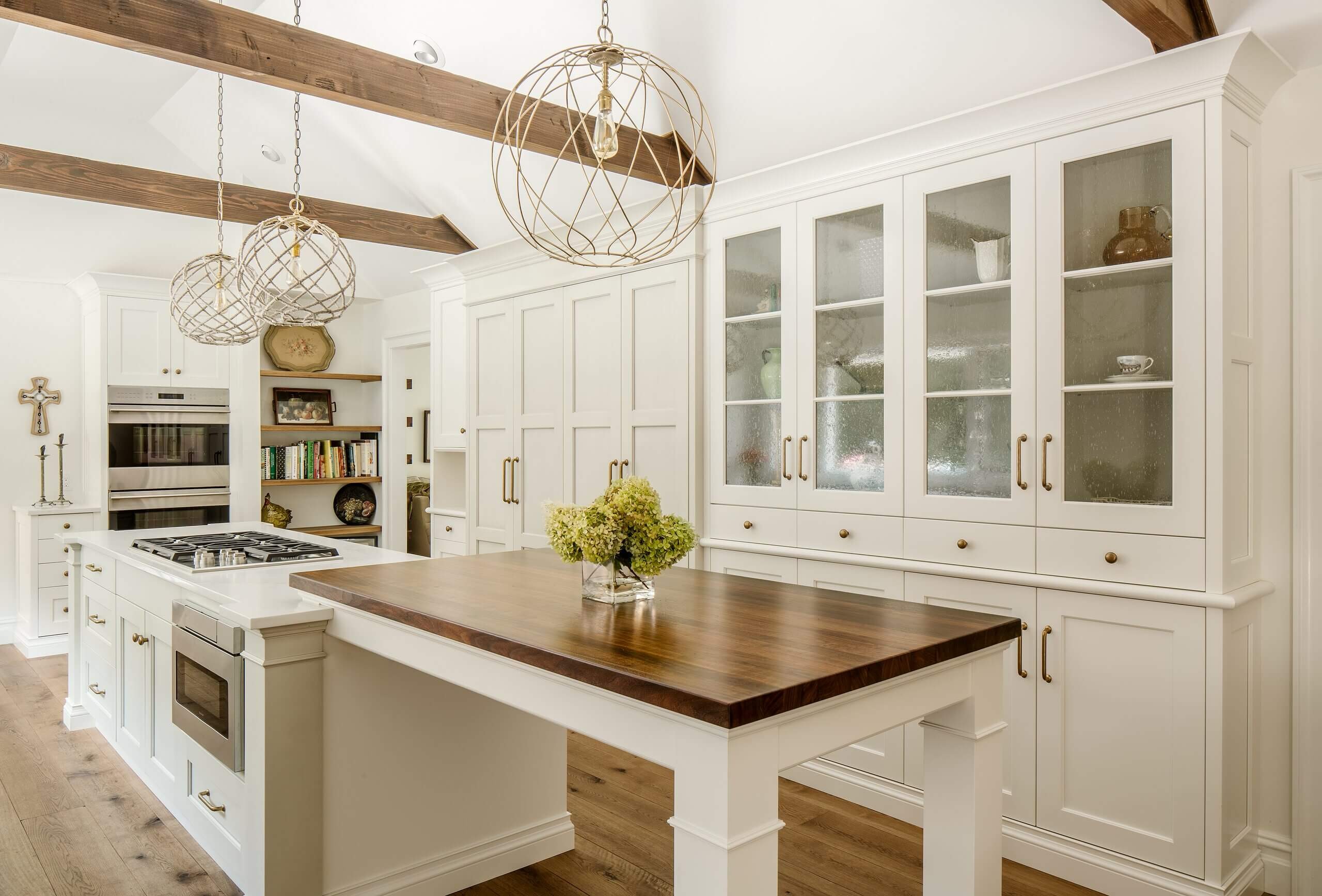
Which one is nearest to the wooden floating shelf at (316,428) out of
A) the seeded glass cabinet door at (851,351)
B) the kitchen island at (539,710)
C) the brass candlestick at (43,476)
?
the brass candlestick at (43,476)

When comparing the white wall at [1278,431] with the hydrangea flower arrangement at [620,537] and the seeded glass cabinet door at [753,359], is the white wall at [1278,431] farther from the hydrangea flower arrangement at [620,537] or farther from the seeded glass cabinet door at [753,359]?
the hydrangea flower arrangement at [620,537]

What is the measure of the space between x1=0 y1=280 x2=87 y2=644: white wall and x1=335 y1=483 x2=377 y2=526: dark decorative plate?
5.31 ft

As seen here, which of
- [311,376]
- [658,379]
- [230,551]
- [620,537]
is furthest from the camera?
[311,376]

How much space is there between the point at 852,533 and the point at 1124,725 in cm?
100

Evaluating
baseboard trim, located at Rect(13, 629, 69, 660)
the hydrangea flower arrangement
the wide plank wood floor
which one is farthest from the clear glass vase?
baseboard trim, located at Rect(13, 629, 69, 660)

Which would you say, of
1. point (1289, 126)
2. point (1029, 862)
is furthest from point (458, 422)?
point (1289, 126)

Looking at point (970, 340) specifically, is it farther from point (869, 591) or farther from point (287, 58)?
point (287, 58)

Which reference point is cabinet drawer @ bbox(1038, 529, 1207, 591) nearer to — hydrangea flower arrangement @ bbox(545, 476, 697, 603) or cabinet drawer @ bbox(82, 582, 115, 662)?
hydrangea flower arrangement @ bbox(545, 476, 697, 603)

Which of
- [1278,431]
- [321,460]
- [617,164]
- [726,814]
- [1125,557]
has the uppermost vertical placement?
[617,164]

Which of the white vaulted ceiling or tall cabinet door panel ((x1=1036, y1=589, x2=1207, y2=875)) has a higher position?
the white vaulted ceiling

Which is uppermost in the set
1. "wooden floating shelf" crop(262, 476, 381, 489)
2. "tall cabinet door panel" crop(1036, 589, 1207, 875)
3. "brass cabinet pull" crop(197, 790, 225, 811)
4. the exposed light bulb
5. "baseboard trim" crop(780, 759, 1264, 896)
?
the exposed light bulb

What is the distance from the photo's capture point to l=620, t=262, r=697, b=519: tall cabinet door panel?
11.9 ft

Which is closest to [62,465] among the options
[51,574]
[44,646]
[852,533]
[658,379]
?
[51,574]

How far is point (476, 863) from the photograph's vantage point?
2.57m
